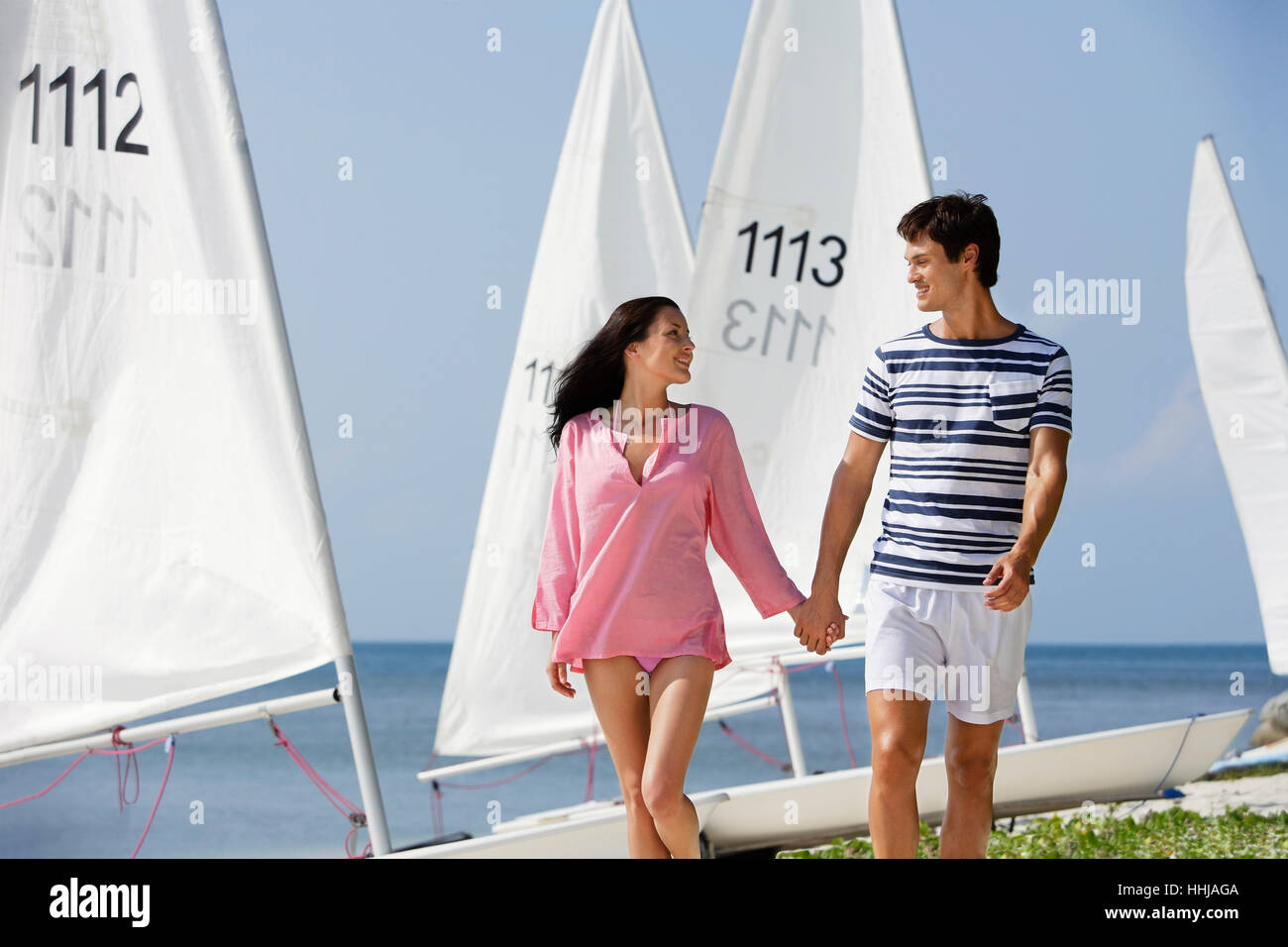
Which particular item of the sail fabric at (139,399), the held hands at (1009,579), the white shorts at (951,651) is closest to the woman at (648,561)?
the white shorts at (951,651)

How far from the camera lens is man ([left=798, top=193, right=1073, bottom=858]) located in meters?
3.47

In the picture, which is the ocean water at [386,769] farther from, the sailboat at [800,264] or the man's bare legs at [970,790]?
the man's bare legs at [970,790]

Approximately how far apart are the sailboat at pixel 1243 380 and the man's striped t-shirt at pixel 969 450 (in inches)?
255

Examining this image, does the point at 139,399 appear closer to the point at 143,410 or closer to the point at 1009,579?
the point at 143,410

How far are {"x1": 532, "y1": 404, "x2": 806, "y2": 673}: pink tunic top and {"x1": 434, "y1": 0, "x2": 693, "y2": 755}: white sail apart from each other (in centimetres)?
595

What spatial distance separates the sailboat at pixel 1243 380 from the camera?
9.29 metres

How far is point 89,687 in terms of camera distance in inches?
207

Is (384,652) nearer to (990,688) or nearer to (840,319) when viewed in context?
(840,319)

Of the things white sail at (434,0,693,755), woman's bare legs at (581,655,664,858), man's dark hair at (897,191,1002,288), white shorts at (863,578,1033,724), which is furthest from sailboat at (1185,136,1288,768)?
woman's bare legs at (581,655,664,858)

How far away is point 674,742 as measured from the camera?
349 centimetres

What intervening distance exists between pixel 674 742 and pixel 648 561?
0.47 meters

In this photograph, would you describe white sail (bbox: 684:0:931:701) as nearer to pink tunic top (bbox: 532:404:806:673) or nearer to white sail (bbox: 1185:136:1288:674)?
white sail (bbox: 1185:136:1288:674)

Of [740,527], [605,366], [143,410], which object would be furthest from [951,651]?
[143,410]
